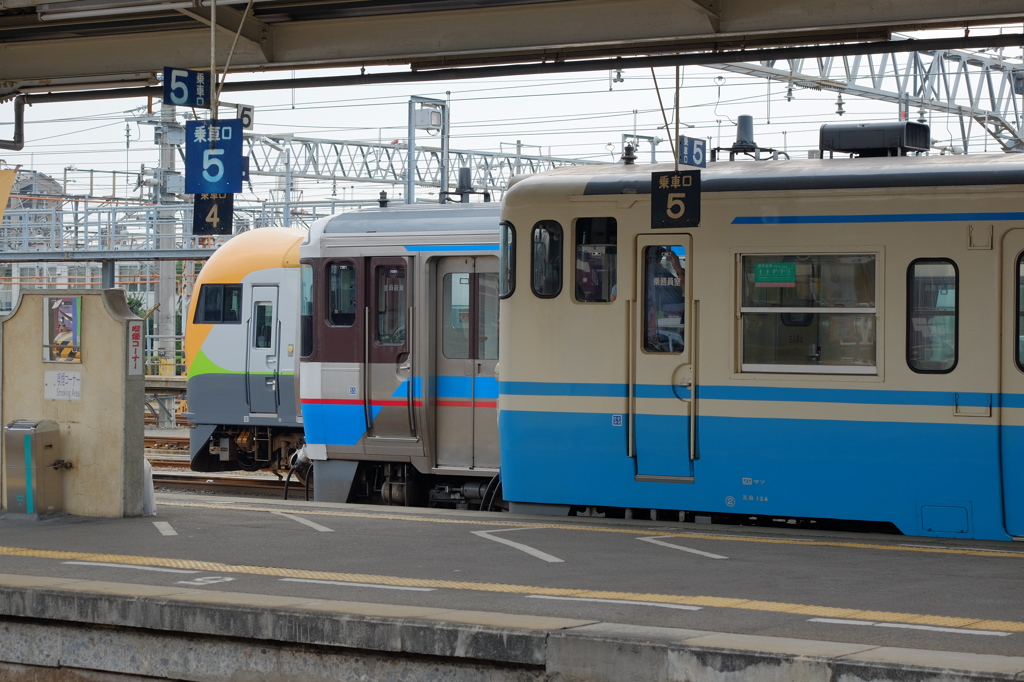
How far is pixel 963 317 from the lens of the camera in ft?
29.6

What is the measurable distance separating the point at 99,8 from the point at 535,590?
601 cm

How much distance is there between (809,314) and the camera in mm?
9375

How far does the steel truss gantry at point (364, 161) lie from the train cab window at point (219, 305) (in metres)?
20.9

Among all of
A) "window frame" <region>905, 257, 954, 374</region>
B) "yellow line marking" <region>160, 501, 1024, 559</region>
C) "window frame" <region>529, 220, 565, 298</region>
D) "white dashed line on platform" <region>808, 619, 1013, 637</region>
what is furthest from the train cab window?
"white dashed line on platform" <region>808, 619, 1013, 637</region>

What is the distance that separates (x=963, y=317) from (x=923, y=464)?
1.11 metres

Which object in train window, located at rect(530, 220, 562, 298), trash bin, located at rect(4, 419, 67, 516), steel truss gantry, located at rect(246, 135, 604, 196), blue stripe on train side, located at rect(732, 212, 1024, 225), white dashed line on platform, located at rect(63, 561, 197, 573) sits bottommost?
white dashed line on platform, located at rect(63, 561, 197, 573)

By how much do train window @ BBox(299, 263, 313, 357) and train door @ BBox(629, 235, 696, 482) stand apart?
488 cm

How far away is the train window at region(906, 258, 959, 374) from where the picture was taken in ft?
29.8

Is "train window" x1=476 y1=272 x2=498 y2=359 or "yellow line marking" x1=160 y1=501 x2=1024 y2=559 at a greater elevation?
"train window" x1=476 y1=272 x2=498 y2=359

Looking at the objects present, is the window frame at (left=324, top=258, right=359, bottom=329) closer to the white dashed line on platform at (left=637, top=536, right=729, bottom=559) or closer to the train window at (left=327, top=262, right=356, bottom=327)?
the train window at (left=327, top=262, right=356, bottom=327)

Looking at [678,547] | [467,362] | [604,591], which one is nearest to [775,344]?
[678,547]

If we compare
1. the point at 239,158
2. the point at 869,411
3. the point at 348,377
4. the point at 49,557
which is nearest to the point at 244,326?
the point at 348,377

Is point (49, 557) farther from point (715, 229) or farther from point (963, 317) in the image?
point (963, 317)

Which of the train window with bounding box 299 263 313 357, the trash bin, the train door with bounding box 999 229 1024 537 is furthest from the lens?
the train window with bounding box 299 263 313 357
